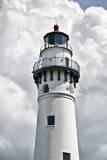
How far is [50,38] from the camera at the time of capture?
31.9 metres

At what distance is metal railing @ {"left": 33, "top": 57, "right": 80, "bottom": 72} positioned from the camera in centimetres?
3011

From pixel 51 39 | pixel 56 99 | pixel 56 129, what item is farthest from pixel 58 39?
pixel 56 129

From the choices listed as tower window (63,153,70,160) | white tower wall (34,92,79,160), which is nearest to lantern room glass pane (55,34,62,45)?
white tower wall (34,92,79,160)

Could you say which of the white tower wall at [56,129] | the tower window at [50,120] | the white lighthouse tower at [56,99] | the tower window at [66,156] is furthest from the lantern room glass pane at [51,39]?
the tower window at [66,156]

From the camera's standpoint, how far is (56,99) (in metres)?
28.7

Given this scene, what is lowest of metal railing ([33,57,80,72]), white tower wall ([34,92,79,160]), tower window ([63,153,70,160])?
tower window ([63,153,70,160])

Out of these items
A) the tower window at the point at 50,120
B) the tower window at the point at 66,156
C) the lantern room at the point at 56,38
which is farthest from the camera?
the lantern room at the point at 56,38

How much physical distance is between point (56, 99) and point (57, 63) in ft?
12.2

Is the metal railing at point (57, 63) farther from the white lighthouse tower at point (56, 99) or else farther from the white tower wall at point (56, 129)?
the white tower wall at point (56, 129)

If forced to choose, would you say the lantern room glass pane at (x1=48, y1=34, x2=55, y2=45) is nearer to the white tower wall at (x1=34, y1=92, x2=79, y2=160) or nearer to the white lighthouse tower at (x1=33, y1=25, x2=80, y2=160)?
the white lighthouse tower at (x1=33, y1=25, x2=80, y2=160)

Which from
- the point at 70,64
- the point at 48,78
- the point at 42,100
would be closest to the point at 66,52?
the point at 70,64

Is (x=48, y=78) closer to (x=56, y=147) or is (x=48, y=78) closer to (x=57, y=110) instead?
(x=57, y=110)

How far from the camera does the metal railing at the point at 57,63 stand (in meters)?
30.1

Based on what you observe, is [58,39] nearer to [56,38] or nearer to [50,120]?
[56,38]
